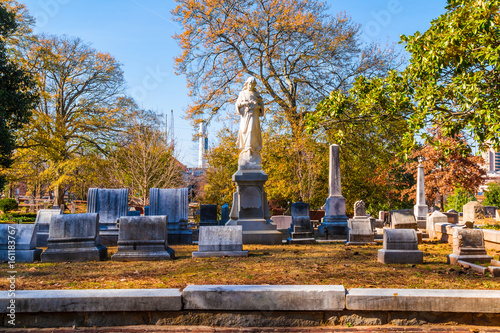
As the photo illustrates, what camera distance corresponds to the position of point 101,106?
1227 inches

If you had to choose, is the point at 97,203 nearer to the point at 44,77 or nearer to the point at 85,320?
the point at 85,320

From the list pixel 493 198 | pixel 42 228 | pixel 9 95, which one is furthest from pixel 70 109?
pixel 493 198

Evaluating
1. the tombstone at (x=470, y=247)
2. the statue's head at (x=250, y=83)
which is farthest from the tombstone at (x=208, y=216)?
the tombstone at (x=470, y=247)

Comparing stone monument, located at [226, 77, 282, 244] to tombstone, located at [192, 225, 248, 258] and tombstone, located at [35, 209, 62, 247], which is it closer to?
tombstone, located at [192, 225, 248, 258]

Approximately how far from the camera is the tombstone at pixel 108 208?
10836 millimetres

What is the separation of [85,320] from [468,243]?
668 centimetres

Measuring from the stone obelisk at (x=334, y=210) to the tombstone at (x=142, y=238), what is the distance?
7.71 metres

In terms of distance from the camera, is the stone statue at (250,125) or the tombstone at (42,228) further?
the stone statue at (250,125)

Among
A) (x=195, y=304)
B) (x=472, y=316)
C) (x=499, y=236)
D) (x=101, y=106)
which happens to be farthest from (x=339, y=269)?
(x=101, y=106)

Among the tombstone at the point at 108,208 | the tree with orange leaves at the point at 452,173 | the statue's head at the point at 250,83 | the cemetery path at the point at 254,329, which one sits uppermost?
the statue's head at the point at 250,83

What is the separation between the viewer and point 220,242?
8352 millimetres

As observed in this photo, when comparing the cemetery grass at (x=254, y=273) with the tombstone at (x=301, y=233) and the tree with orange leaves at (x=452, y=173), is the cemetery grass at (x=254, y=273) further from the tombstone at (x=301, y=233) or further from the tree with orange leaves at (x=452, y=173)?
the tree with orange leaves at (x=452, y=173)

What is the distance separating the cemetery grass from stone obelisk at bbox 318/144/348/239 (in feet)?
22.1

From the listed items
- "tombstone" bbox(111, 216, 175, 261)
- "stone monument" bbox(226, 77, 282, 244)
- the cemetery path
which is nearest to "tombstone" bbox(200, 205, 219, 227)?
"stone monument" bbox(226, 77, 282, 244)
